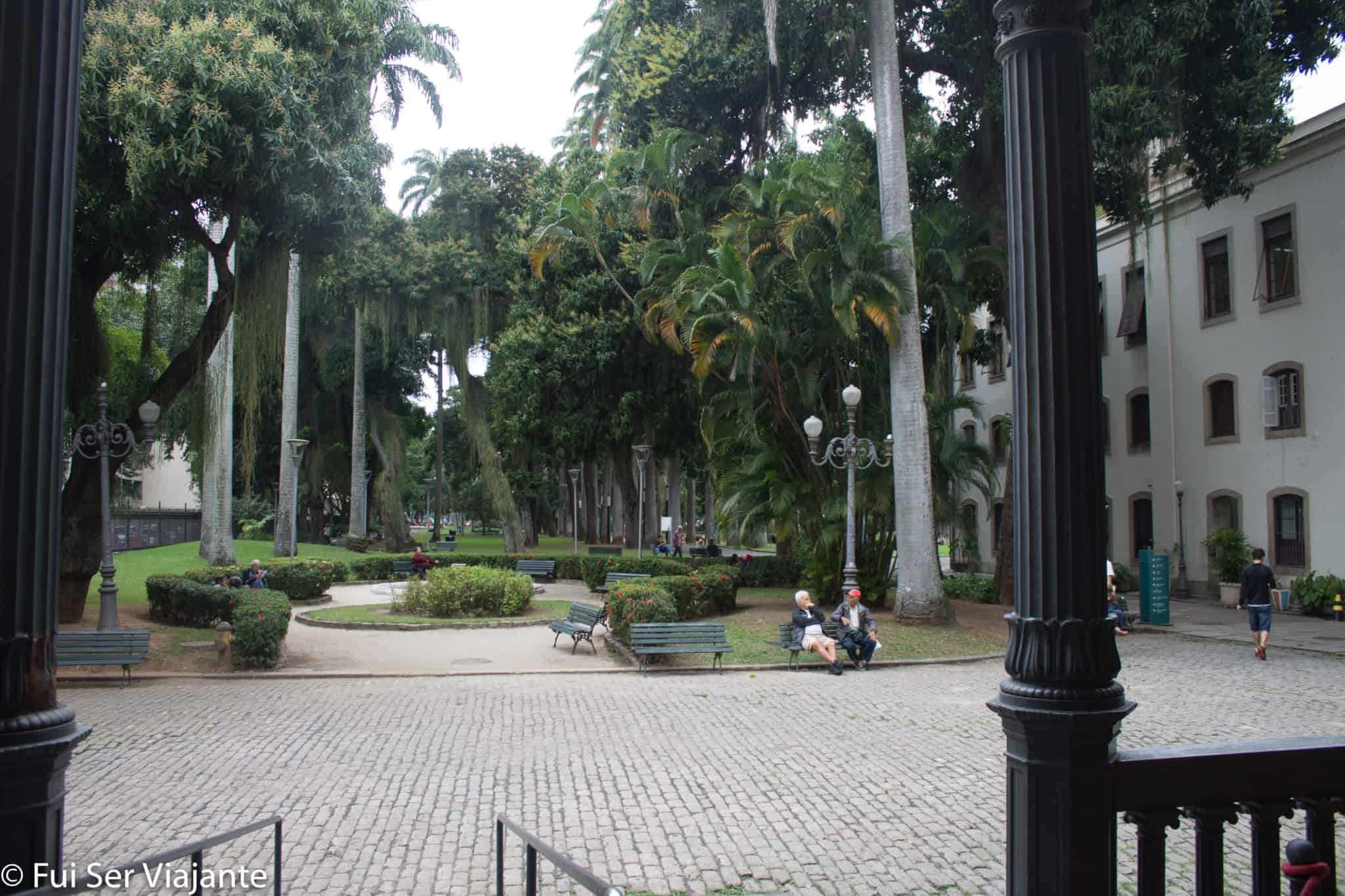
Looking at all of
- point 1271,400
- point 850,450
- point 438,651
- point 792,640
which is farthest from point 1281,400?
point 438,651

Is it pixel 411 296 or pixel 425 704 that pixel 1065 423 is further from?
pixel 411 296

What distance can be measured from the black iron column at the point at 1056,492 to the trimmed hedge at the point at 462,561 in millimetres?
30631

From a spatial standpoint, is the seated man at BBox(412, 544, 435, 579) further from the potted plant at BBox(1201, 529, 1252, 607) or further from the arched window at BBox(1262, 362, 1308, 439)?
the arched window at BBox(1262, 362, 1308, 439)

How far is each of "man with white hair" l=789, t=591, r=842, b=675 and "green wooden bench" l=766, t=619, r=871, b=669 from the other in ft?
0.26

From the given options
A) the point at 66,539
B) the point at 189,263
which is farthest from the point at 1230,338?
the point at 66,539

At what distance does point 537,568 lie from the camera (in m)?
33.0

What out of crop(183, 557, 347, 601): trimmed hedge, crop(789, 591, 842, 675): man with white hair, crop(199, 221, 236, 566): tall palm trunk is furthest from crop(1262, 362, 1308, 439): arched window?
crop(199, 221, 236, 566): tall palm trunk

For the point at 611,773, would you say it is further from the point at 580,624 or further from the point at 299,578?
the point at 299,578

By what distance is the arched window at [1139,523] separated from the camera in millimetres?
29188

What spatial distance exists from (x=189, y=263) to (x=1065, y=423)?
18.7 metres

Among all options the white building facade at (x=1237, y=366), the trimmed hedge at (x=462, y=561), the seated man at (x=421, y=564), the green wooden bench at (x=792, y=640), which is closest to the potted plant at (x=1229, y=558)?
the white building facade at (x=1237, y=366)

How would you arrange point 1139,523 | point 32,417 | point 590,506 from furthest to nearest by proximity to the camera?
point 590,506 < point 1139,523 < point 32,417

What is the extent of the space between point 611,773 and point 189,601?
1310 centimetres

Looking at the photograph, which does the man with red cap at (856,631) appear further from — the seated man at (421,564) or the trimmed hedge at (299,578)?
the seated man at (421,564)
